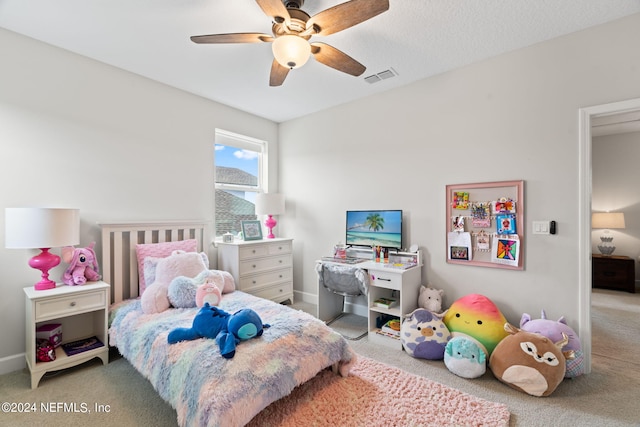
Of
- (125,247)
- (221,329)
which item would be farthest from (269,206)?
(221,329)

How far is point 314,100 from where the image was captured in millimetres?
3562

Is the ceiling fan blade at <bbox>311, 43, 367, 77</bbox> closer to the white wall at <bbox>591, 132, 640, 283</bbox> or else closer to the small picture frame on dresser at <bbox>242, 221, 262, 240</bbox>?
the small picture frame on dresser at <bbox>242, 221, 262, 240</bbox>

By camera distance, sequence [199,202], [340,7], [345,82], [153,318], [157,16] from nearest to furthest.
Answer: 1. [340,7]
2. [157,16]
3. [153,318]
4. [345,82]
5. [199,202]

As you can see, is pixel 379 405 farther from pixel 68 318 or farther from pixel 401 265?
pixel 68 318

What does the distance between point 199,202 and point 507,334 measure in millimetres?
3289

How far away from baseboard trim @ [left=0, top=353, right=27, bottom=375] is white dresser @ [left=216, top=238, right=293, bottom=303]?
1.75m

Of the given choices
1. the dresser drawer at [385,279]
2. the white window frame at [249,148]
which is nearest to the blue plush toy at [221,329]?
the dresser drawer at [385,279]

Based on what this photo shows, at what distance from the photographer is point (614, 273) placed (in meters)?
4.55

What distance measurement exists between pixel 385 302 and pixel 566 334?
140 cm

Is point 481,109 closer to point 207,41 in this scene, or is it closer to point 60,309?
point 207,41

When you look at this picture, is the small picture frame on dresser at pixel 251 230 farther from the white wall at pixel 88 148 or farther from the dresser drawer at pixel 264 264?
the white wall at pixel 88 148

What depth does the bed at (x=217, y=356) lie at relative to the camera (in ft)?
4.78

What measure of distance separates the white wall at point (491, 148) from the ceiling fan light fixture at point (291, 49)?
1.74 m

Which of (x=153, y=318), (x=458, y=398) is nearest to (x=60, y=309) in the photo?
(x=153, y=318)
